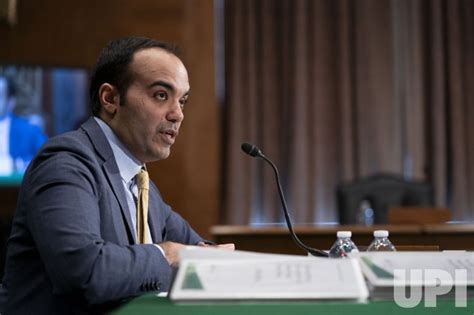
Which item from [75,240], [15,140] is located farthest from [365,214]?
[75,240]

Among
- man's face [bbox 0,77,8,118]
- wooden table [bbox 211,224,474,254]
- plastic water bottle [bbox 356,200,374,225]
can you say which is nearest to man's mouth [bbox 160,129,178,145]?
wooden table [bbox 211,224,474,254]

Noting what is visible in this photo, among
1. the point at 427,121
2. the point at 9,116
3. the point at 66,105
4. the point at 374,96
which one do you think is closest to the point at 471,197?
the point at 427,121

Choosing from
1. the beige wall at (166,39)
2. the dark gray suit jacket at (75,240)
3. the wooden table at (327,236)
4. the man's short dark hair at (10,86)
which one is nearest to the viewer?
the dark gray suit jacket at (75,240)

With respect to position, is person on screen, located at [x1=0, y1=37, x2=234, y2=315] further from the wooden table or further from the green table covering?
the wooden table

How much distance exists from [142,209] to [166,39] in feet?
12.0

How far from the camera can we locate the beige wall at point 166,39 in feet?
17.5

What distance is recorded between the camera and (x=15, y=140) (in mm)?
5031

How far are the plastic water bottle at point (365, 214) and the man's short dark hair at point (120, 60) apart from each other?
2.91 meters

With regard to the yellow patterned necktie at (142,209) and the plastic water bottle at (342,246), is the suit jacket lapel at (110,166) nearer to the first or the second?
the yellow patterned necktie at (142,209)

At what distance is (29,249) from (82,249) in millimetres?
297

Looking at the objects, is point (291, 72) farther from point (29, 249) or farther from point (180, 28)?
point (29, 249)

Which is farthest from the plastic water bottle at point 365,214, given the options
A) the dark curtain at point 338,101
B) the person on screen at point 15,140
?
the person on screen at point 15,140

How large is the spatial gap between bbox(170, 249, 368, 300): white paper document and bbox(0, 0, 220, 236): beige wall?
13.6 ft

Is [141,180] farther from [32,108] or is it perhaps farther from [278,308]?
[32,108]
